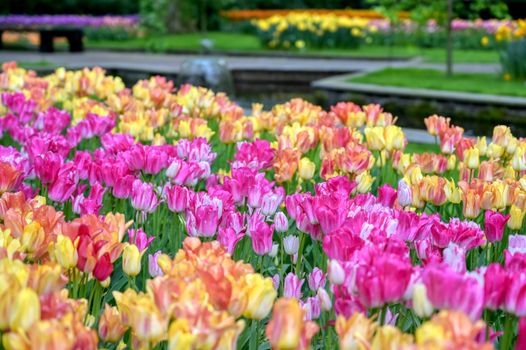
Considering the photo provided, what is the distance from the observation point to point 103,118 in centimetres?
388

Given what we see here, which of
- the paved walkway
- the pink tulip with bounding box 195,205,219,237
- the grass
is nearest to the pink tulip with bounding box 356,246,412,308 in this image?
the pink tulip with bounding box 195,205,219,237

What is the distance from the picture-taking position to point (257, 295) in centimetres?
154

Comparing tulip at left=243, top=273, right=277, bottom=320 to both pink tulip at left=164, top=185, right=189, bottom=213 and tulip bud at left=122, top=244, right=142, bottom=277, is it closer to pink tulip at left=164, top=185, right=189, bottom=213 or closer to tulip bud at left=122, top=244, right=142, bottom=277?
tulip bud at left=122, top=244, right=142, bottom=277

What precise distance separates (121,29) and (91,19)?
159 centimetres

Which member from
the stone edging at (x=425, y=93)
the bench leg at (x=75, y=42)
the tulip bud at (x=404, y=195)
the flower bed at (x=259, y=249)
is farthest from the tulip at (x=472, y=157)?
the bench leg at (x=75, y=42)

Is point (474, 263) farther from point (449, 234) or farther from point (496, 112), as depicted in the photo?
point (496, 112)

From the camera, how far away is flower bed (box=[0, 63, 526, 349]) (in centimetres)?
140

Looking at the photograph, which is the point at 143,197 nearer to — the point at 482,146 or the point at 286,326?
the point at 286,326

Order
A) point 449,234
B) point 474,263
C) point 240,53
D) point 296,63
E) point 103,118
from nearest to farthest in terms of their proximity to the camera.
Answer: point 449,234
point 474,263
point 103,118
point 296,63
point 240,53

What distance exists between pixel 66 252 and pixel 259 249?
1.71 ft

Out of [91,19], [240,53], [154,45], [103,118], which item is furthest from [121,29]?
[103,118]

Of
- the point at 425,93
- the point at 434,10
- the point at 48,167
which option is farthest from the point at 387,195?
the point at 434,10

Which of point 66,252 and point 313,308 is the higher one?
point 66,252

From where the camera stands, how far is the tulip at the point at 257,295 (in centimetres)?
153
